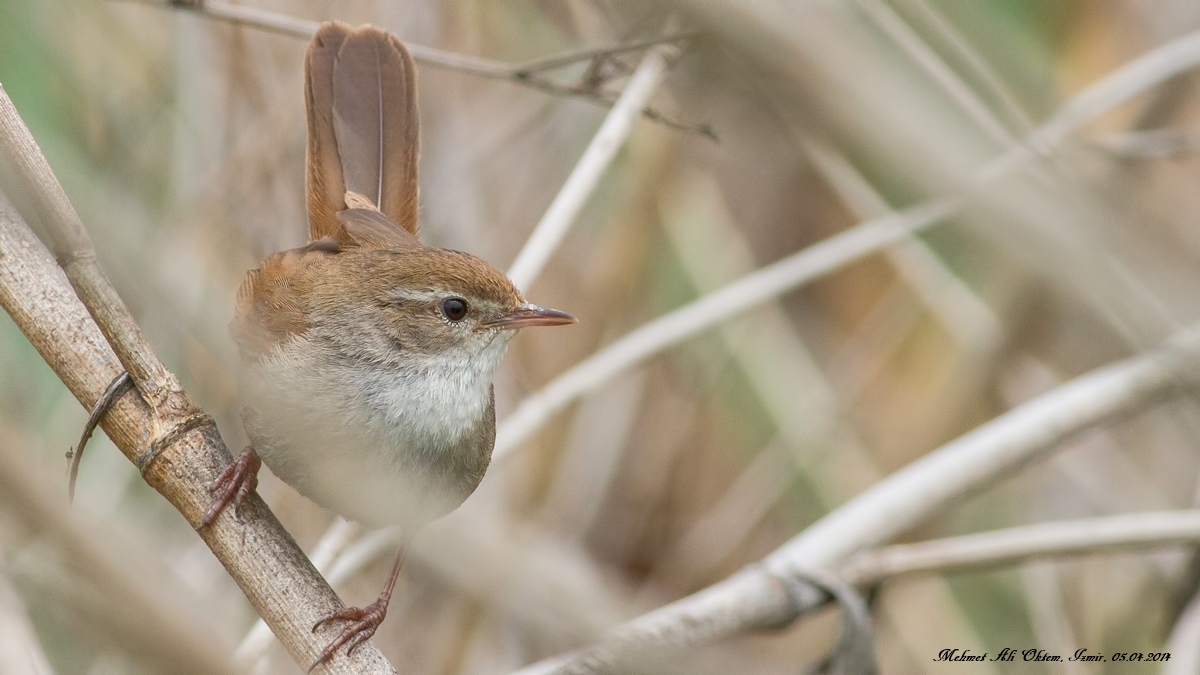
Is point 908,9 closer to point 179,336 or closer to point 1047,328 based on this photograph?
point 179,336

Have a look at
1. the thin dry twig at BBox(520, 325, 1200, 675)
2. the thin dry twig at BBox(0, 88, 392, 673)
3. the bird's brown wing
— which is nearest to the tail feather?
the bird's brown wing

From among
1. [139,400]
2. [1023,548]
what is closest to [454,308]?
[139,400]

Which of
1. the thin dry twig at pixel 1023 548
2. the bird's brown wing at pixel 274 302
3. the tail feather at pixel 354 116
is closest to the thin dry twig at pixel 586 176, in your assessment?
the tail feather at pixel 354 116

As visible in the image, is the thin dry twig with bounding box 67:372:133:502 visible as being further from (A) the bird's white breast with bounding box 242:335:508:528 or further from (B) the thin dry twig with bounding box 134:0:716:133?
(B) the thin dry twig with bounding box 134:0:716:133

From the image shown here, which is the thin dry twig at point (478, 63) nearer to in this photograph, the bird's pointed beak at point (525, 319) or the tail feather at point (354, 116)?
the tail feather at point (354, 116)

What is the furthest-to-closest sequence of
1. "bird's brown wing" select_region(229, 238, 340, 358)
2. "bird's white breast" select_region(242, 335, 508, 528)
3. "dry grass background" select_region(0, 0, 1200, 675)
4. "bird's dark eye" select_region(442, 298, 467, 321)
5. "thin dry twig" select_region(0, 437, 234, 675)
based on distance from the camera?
"dry grass background" select_region(0, 0, 1200, 675), "bird's dark eye" select_region(442, 298, 467, 321), "bird's brown wing" select_region(229, 238, 340, 358), "bird's white breast" select_region(242, 335, 508, 528), "thin dry twig" select_region(0, 437, 234, 675)

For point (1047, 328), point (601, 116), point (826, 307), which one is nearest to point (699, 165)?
point (601, 116)
